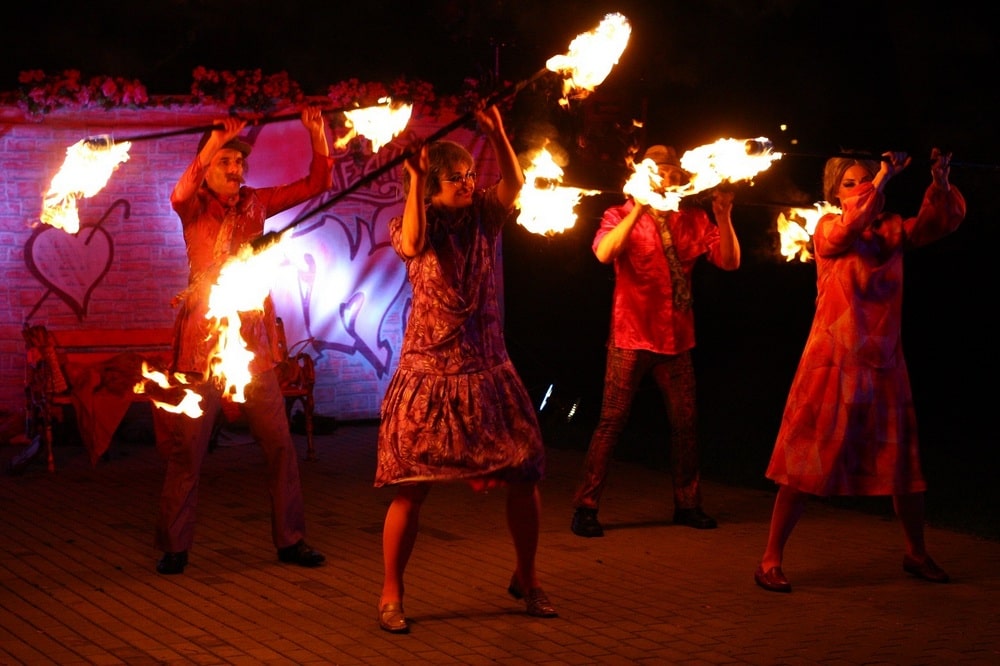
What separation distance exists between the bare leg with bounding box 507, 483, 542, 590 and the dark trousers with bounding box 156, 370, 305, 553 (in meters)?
1.59

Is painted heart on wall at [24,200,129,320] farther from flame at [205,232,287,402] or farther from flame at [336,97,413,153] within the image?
flame at [336,97,413,153]

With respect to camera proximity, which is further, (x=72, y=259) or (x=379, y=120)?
(x=72, y=259)

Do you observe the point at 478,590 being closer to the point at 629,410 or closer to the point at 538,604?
the point at 538,604

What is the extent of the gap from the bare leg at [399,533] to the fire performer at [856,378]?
73.4 inches

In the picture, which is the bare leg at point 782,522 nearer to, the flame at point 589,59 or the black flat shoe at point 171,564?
the flame at point 589,59

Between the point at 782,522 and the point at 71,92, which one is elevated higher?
the point at 71,92

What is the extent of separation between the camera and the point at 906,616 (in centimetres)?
614

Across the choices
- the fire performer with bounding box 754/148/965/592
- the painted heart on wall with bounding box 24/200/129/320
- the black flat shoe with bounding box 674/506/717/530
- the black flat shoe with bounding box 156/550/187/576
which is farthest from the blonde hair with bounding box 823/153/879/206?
the painted heart on wall with bounding box 24/200/129/320

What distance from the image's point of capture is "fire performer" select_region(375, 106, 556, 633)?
19.1 feet

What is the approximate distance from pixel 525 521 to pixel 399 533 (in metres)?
0.57

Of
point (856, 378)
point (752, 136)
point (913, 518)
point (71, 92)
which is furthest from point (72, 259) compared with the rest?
point (913, 518)

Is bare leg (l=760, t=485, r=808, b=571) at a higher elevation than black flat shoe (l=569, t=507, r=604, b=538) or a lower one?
higher

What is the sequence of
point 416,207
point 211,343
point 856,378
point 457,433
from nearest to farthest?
1. point 416,207
2. point 457,433
3. point 856,378
4. point 211,343

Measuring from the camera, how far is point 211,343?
6.95 metres
